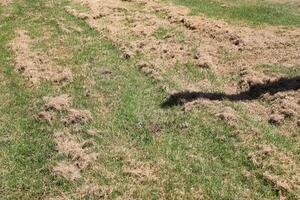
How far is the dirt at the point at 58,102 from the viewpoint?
17.4 meters

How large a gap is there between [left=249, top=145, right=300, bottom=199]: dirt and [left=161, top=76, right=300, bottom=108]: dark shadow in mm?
3342

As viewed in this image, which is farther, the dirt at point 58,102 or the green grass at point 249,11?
the green grass at point 249,11

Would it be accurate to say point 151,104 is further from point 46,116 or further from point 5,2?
point 5,2

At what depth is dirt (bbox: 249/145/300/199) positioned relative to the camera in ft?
44.0

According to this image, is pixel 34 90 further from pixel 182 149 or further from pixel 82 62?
pixel 182 149

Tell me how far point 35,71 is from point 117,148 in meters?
6.66

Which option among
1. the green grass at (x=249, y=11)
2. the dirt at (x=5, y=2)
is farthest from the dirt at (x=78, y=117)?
the dirt at (x=5, y=2)

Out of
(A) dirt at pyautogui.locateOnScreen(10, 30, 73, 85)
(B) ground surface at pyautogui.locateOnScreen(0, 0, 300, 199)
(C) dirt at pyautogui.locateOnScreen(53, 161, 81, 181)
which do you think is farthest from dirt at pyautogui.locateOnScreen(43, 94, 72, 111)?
(C) dirt at pyautogui.locateOnScreen(53, 161, 81, 181)

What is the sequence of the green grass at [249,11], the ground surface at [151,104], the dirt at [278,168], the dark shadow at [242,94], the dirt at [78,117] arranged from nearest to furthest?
the dirt at [278,168] < the ground surface at [151,104] < the dirt at [78,117] < the dark shadow at [242,94] < the green grass at [249,11]

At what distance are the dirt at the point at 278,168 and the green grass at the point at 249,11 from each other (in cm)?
1162

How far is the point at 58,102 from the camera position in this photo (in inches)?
695

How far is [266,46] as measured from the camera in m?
21.8

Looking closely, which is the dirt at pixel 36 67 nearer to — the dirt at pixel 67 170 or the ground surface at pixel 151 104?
the ground surface at pixel 151 104

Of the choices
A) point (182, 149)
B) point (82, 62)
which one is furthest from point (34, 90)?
point (182, 149)
